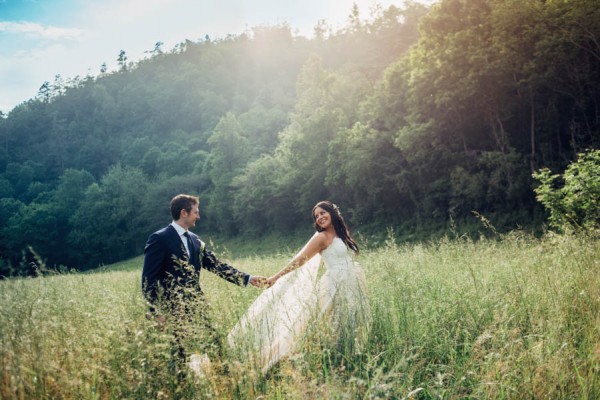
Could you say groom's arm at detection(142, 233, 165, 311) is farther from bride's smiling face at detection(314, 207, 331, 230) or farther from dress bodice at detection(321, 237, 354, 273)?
bride's smiling face at detection(314, 207, 331, 230)

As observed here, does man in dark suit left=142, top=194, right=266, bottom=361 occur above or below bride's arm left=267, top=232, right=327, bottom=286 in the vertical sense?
above

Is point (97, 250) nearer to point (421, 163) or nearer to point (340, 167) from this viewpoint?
point (340, 167)

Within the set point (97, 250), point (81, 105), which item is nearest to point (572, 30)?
point (97, 250)

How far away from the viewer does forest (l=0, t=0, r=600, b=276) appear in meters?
18.9

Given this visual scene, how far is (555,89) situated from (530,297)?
1905 cm

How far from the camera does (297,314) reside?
376 centimetres

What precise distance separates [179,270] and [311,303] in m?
1.58

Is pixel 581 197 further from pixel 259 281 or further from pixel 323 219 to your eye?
pixel 259 281

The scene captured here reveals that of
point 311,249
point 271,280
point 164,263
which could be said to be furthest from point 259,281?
point 164,263

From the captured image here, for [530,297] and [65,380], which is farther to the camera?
[530,297]

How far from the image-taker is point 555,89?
18922 millimetres

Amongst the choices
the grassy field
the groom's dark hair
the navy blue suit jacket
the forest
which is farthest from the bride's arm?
the forest

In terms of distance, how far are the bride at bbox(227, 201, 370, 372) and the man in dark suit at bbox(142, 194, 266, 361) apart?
1.15ft

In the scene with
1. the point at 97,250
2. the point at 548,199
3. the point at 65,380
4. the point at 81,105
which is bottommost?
the point at 97,250
